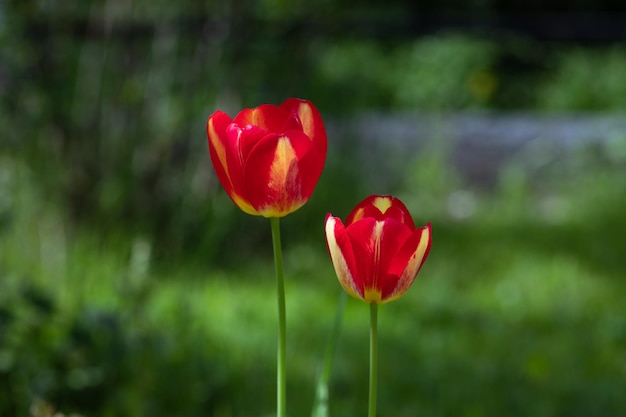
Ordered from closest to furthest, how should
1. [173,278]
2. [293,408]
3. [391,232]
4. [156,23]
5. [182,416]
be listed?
[391,232], [182,416], [293,408], [173,278], [156,23]

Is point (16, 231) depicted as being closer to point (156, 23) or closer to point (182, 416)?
point (182, 416)

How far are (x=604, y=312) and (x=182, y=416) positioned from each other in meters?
1.74

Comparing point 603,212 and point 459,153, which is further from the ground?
point 459,153

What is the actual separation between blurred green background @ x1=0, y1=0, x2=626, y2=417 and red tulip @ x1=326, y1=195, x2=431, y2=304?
2.96ft

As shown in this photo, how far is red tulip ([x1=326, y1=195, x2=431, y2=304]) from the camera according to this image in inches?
34.5

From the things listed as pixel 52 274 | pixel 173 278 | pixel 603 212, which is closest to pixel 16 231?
pixel 52 274

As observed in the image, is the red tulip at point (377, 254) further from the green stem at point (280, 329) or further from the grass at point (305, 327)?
the grass at point (305, 327)

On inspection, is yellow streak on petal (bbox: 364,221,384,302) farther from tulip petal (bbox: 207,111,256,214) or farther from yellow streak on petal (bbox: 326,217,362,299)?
tulip petal (bbox: 207,111,256,214)

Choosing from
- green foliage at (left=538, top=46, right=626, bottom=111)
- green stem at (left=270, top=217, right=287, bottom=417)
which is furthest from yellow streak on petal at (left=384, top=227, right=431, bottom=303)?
green foliage at (left=538, top=46, right=626, bottom=111)

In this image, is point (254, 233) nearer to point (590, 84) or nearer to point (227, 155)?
point (227, 155)

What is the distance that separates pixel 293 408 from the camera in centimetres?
235

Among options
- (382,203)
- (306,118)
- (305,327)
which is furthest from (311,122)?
(305,327)

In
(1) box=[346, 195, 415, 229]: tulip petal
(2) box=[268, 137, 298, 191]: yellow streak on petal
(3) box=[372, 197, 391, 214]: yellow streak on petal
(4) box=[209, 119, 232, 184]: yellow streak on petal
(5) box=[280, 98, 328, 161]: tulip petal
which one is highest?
(5) box=[280, 98, 328, 161]: tulip petal

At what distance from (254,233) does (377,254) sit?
3056 mm
